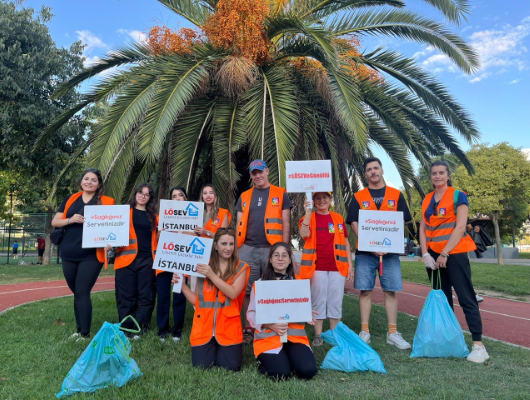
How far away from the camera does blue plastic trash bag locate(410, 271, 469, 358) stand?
12.7ft

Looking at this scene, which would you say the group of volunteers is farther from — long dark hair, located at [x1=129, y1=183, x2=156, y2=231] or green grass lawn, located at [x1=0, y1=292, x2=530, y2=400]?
green grass lawn, located at [x1=0, y1=292, x2=530, y2=400]

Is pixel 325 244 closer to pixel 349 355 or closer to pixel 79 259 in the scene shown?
pixel 349 355

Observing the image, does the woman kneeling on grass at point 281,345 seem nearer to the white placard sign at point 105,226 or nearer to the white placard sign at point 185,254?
the white placard sign at point 185,254

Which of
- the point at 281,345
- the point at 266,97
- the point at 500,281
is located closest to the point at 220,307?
the point at 281,345

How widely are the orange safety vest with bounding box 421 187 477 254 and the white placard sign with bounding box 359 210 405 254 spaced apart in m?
0.33

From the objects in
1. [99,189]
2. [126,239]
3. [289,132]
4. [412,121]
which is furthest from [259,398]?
[412,121]

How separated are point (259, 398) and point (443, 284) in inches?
97.9

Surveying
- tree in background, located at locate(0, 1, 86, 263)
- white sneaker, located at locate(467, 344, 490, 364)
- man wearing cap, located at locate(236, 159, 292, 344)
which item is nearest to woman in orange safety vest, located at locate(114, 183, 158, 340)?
man wearing cap, located at locate(236, 159, 292, 344)

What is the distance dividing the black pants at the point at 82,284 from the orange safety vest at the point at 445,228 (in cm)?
387

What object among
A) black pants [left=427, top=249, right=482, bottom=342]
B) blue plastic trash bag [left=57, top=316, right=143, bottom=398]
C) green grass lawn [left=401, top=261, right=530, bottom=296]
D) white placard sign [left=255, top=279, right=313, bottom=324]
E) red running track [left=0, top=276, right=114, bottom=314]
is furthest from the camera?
green grass lawn [left=401, top=261, right=530, bottom=296]

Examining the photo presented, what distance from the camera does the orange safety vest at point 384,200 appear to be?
4598 mm

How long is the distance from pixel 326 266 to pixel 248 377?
5.25ft

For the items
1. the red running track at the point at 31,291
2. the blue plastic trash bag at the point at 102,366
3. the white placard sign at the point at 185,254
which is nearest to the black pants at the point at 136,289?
the white placard sign at the point at 185,254

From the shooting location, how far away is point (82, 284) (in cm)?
436
